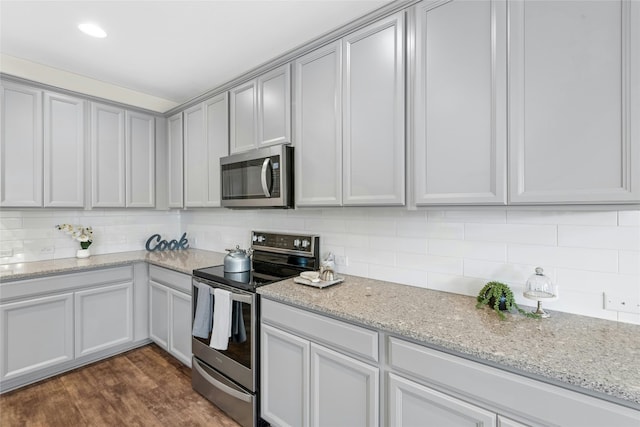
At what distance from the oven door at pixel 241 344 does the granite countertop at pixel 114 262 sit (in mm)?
651

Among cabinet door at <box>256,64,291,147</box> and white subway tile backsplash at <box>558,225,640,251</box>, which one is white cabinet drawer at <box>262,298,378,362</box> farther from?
cabinet door at <box>256,64,291,147</box>

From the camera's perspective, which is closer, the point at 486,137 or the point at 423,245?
the point at 486,137

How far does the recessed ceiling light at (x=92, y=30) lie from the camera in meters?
2.01

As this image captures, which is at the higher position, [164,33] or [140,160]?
[164,33]

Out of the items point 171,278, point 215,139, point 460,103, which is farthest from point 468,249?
point 171,278

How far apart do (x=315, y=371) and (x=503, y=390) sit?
882 millimetres

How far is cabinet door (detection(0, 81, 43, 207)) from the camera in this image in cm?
236

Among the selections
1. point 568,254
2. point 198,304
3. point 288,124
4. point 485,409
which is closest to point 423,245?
point 568,254

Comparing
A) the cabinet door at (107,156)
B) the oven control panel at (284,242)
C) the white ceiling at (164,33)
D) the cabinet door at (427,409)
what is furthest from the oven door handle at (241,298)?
the cabinet door at (107,156)

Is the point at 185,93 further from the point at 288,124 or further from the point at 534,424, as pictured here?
the point at 534,424

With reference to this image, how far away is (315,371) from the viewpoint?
5.21 ft

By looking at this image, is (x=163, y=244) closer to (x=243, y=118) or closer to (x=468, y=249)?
(x=243, y=118)

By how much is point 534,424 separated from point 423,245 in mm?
1010

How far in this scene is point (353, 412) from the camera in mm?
1446
